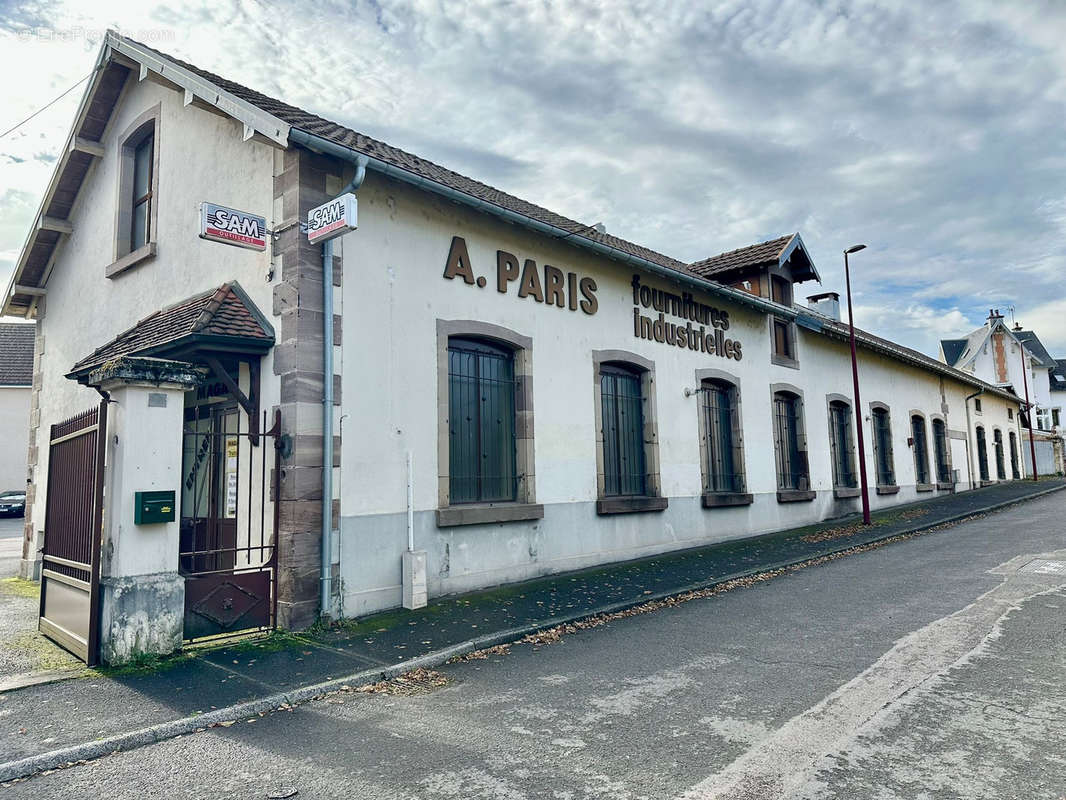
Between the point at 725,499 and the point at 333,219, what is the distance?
8656 millimetres

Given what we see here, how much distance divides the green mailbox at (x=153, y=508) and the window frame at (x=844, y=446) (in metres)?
14.5

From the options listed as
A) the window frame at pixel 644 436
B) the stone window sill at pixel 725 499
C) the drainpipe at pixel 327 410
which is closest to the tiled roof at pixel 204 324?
the drainpipe at pixel 327 410

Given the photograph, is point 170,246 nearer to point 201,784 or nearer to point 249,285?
point 249,285

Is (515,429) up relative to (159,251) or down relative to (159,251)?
down

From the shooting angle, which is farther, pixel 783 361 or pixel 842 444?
pixel 842 444

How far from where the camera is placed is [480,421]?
30.5ft

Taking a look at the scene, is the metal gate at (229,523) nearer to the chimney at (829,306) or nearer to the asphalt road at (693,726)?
the asphalt road at (693,726)

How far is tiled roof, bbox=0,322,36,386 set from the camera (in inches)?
1163

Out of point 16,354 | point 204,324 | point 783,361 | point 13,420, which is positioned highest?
point 16,354

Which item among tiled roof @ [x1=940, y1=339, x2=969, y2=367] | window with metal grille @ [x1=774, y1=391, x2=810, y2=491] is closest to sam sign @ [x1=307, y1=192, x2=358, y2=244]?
window with metal grille @ [x1=774, y1=391, x2=810, y2=491]

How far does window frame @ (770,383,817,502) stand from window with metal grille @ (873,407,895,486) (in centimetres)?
473

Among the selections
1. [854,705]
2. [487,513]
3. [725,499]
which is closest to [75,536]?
[487,513]

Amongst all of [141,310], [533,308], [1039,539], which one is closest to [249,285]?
[141,310]

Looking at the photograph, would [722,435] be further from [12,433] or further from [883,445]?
[12,433]
